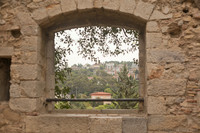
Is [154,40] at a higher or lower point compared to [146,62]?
higher

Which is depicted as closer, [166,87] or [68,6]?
[166,87]

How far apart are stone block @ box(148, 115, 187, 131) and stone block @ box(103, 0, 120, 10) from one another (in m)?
1.73

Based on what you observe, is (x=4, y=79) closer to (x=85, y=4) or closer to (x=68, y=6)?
(x=68, y=6)

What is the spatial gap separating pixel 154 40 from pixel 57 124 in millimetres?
1929

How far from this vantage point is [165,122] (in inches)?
115

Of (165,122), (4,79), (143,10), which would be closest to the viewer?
(165,122)

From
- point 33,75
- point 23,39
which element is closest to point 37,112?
point 33,75

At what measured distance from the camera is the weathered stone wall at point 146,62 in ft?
9.64

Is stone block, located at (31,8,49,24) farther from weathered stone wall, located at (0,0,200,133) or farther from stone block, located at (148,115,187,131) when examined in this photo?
stone block, located at (148,115,187,131)

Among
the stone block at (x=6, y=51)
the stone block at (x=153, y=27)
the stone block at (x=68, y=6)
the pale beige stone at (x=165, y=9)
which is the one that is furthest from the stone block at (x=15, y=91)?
the pale beige stone at (x=165, y=9)

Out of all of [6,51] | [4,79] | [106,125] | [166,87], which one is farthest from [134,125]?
[4,79]

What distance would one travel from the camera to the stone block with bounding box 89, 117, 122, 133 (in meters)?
3.01

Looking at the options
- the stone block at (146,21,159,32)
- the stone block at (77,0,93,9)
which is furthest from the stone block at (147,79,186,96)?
the stone block at (77,0,93,9)

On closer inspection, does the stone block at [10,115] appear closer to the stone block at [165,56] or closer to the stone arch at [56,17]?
the stone arch at [56,17]
